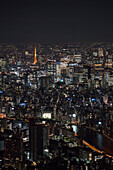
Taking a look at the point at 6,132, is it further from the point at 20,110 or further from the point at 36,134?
the point at 20,110

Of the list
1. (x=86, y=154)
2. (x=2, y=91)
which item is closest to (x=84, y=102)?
(x=2, y=91)

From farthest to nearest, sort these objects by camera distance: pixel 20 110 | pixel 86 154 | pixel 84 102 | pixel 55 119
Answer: pixel 84 102 < pixel 20 110 < pixel 55 119 < pixel 86 154

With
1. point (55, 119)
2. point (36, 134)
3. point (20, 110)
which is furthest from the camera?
point (20, 110)

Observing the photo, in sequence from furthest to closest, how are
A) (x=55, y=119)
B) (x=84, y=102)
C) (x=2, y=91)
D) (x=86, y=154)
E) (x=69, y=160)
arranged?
1. (x=2, y=91)
2. (x=84, y=102)
3. (x=55, y=119)
4. (x=86, y=154)
5. (x=69, y=160)

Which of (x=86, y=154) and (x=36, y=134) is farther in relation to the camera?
(x=36, y=134)

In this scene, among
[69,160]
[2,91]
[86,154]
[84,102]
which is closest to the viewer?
[69,160]

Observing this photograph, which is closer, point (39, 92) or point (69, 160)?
point (69, 160)

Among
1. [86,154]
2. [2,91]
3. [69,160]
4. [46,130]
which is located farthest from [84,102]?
[69,160]

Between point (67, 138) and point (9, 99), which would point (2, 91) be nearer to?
point (9, 99)
